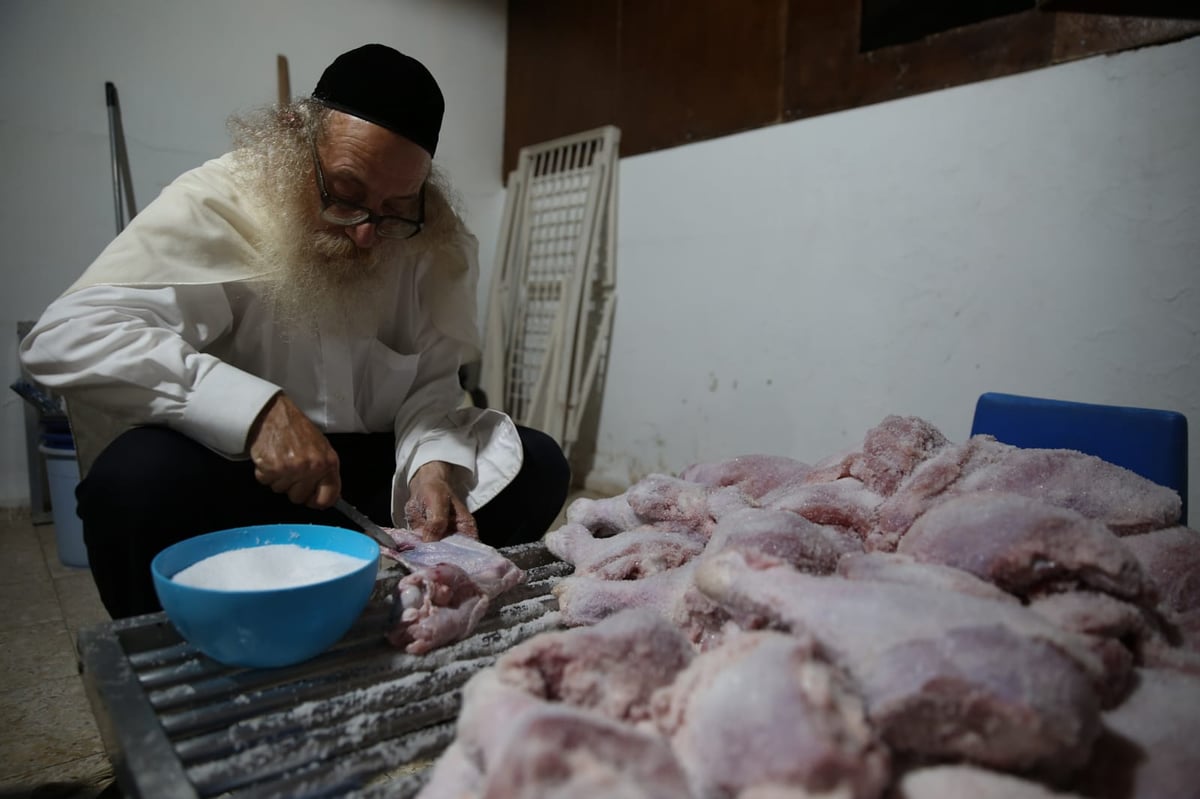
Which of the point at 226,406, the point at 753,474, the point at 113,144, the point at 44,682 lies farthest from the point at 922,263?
the point at 113,144

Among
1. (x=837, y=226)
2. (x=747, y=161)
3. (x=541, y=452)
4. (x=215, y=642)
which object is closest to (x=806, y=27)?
(x=747, y=161)

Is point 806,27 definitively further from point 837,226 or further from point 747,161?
point 837,226

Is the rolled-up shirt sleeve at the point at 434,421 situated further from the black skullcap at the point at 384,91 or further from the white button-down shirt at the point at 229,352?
the black skullcap at the point at 384,91

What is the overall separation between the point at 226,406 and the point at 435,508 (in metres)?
0.45

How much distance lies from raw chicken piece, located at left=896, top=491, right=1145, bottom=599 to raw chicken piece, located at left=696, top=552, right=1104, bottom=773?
11 centimetres

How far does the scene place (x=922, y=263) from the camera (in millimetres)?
2500

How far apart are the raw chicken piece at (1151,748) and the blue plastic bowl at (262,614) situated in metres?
0.84

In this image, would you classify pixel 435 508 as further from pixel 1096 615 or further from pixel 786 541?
pixel 1096 615

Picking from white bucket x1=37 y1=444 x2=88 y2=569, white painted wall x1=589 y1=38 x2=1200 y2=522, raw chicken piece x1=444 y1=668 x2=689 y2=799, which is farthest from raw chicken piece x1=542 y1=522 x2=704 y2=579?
white bucket x1=37 y1=444 x2=88 y2=569

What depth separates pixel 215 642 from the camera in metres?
0.89

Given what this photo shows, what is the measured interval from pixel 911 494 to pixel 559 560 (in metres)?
0.64

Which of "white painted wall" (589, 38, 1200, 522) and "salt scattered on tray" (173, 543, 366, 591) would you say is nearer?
"salt scattered on tray" (173, 543, 366, 591)

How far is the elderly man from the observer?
1.34 meters

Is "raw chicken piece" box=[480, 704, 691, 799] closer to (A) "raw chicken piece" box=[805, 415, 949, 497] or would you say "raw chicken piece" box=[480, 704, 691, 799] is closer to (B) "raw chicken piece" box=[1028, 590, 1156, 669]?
(B) "raw chicken piece" box=[1028, 590, 1156, 669]
